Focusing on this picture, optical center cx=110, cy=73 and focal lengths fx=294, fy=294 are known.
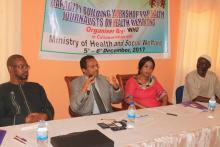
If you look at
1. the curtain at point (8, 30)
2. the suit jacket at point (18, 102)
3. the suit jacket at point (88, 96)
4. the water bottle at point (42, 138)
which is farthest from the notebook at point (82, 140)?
Answer: the curtain at point (8, 30)

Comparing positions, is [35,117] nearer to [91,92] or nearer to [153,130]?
[91,92]

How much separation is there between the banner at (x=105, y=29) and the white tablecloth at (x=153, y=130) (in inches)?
58.1

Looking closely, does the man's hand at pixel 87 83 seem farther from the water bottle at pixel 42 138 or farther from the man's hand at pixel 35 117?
the water bottle at pixel 42 138

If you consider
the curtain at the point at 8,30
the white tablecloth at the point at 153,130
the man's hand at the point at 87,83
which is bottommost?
the white tablecloth at the point at 153,130

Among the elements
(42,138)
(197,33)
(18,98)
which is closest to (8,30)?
(18,98)

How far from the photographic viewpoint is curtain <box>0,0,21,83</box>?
3345 millimetres

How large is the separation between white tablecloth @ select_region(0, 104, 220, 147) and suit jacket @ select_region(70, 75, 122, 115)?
45 cm

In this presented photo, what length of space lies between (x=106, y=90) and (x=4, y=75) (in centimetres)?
120

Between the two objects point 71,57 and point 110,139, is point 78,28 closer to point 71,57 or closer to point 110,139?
point 71,57

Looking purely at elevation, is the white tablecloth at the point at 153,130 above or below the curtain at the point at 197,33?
below

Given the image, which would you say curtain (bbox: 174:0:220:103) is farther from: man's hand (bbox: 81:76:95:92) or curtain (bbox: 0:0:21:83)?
curtain (bbox: 0:0:21:83)

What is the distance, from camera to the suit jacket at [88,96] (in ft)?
9.84

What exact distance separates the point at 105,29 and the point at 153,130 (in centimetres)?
211

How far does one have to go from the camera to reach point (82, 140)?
1.97 metres
